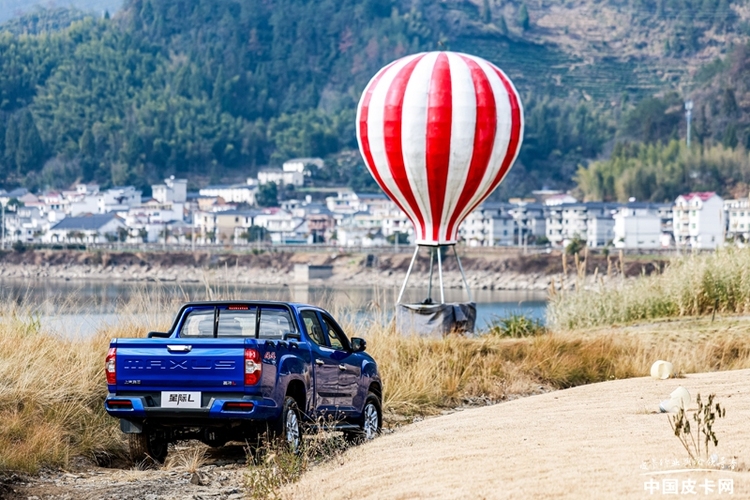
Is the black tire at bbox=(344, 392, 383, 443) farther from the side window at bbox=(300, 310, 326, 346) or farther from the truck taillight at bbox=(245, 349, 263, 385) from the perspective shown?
the truck taillight at bbox=(245, 349, 263, 385)

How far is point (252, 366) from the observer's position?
9188 mm

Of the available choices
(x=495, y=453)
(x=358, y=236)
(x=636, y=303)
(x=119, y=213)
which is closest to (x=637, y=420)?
(x=495, y=453)

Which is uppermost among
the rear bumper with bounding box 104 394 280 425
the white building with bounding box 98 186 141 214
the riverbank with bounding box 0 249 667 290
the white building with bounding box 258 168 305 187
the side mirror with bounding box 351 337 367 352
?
the white building with bounding box 258 168 305 187

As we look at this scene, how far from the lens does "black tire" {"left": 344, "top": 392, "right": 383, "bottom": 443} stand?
36.2 ft

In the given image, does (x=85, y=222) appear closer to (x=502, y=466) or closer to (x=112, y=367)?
(x=112, y=367)

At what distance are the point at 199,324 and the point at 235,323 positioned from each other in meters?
0.30

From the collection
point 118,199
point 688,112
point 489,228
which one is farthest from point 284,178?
point 489,228

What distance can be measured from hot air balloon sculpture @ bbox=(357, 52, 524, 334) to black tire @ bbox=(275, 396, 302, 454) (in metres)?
11.7

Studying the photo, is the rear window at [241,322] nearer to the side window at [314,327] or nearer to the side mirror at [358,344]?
the side window at [314,327]

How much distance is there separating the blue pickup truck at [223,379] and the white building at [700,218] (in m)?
121

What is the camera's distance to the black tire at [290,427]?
31.1 ft

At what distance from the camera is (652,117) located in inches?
7323

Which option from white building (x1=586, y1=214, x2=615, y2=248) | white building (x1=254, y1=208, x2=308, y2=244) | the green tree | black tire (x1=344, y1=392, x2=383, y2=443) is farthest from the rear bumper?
the green tree

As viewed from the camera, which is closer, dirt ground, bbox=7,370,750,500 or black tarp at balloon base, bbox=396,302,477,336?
dirt ground, bbox=7,370,750,500
